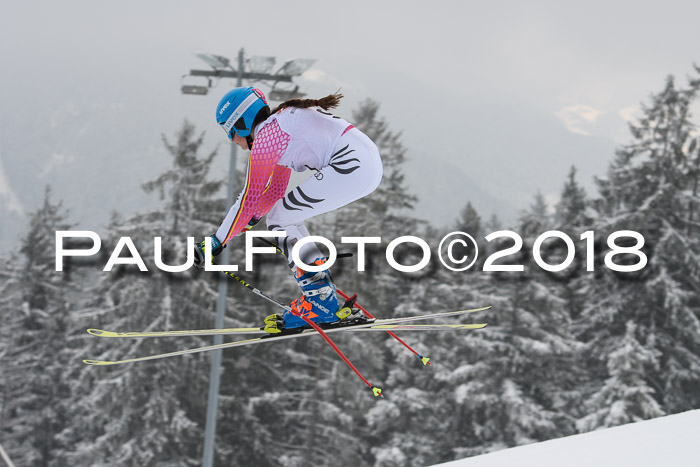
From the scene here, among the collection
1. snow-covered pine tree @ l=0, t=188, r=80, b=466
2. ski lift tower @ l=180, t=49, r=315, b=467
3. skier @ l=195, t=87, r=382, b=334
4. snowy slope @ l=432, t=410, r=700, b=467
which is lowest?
snow-covered pine tree @ l=0, t=188, r=80, b=466

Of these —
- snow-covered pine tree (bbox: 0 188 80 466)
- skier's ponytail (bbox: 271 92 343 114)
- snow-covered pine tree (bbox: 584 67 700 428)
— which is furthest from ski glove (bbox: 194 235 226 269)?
snow-covered pine tree (bbox: 0 188 80 466)

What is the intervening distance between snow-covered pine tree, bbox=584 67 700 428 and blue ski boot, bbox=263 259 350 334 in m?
14.4

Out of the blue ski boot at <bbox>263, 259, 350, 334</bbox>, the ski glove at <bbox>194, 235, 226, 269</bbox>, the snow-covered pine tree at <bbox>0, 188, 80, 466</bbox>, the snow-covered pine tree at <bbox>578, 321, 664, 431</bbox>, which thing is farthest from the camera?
the snow-covered pine tree at <bbox>0, 188, 80, 466</bbox>

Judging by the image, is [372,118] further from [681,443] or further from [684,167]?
[681,443]

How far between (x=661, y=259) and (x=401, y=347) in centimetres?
787

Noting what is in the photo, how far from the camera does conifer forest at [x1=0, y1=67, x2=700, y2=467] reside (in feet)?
53.2

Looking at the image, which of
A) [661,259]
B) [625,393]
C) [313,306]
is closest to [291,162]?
[313,306]

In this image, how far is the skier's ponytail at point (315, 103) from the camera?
324cm

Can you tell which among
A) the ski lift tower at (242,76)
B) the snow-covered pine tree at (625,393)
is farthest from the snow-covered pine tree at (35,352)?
the snow-covered pine tree at (625,393)

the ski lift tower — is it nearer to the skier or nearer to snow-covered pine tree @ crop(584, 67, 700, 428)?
the skier

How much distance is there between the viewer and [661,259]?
16719 mm

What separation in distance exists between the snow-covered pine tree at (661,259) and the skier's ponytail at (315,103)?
49.4ft

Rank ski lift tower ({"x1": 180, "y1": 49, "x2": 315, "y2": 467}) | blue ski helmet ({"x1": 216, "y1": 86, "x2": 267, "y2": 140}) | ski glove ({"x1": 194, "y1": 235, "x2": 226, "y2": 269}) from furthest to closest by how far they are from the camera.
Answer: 1. ski lift tower ({"x1": 180, "y1": 49, "x2": 315, "y2": 467})
2. blue ski helmet ({"x1": 216, "y1": 86, "x2": 267, "y2": 140})
3. ski glove ({"x1": 194, "y1": 235, "x2": 226, "y2": 269})

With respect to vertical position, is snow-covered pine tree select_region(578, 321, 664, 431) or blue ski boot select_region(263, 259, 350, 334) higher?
blue ski boot select_region(263, 259, 350, 334)
